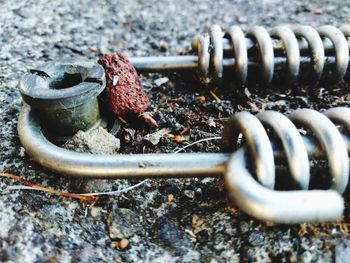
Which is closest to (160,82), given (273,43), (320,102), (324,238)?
(273,43)

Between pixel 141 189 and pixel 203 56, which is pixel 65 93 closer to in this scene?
pixel 141 189

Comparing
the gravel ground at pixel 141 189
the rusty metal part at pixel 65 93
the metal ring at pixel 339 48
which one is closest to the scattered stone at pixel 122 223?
the gravel ground at pixel 141 189

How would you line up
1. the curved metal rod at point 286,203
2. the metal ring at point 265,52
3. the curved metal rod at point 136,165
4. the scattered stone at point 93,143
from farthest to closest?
1. the metal ring at point 265,52
2. the scattered stone at point 93,143
3. the curved metal rod at point 136,165
4. the curved metal rod at point 286,203

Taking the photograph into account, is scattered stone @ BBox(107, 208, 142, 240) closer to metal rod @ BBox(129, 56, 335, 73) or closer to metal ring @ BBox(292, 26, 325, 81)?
metal rod @ BBox(129, 56, 335, 73)

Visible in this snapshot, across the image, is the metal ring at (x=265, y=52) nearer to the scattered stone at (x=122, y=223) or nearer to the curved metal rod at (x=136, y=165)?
the curved metal rod at (x=136, y=165)

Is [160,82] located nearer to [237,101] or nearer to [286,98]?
[237,101]

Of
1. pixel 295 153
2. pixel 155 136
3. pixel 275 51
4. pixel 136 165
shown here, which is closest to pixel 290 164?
pixel 295 153

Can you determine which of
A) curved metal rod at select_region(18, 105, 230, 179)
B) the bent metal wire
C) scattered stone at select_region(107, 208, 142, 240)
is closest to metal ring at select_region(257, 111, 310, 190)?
the bent metal wire
